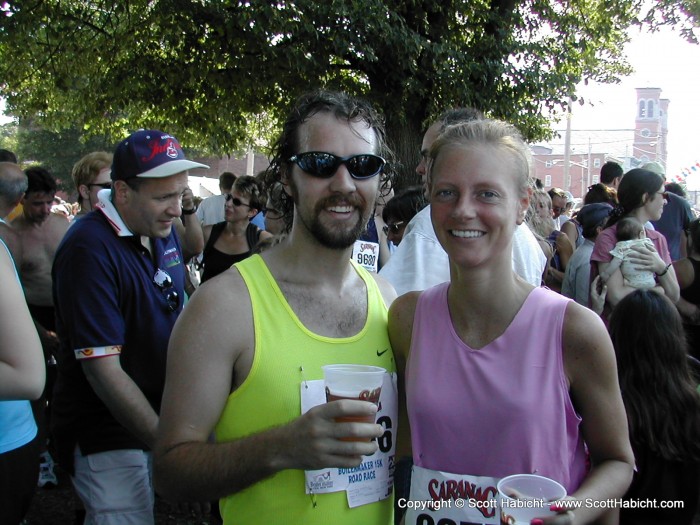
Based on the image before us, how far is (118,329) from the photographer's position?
268cm

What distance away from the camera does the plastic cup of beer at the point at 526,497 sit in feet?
4.67

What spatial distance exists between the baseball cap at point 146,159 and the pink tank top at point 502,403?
5.52 ft

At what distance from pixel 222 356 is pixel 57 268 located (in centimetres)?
149

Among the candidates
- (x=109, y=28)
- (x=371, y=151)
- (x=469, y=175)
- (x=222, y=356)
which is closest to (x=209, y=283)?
(x=222, y=356)

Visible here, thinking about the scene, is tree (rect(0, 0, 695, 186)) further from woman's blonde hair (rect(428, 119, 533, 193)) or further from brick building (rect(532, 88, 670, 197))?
brick building (rect(532, 88, 670, 197))

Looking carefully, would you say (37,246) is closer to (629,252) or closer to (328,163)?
(328,163)

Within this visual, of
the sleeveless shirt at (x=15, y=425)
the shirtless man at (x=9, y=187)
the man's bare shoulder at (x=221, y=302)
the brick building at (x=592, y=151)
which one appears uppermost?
the brick building at (x=592, y=151)

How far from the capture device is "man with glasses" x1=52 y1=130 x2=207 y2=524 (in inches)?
103

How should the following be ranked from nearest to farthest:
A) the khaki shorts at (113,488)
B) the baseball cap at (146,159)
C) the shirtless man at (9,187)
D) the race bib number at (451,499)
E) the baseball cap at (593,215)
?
the race bib number at (451,499) → the khaki shorts at (113,488) → the baseball cap at (146,159) → the shirtless man at (9,187) → the baseball cap at (593,215)

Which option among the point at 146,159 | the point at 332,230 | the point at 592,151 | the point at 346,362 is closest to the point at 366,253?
the point at 146,159

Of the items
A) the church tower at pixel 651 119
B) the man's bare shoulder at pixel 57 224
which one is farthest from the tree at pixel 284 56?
the church tower at pixel 651 119

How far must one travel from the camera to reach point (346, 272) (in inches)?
82.4

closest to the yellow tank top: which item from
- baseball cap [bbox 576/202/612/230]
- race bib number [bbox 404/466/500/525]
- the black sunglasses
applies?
race bib number [bbox 404/466/500/525]

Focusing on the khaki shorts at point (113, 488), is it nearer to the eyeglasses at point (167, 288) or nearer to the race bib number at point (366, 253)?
the eyeglasses at point (167, 288)
